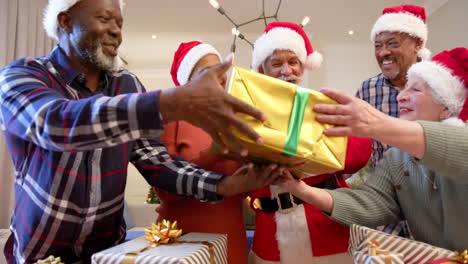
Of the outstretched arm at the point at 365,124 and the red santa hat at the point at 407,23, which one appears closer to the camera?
the outstretched arm at the point at 365,124

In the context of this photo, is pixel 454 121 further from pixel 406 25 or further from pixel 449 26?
pixel 449 26

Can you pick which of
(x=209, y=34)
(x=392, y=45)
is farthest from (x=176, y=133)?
(x=209, y=34)

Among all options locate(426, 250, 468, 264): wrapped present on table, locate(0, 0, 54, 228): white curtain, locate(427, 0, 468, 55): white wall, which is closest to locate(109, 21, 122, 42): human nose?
locate(426, 250, 468, 264): wrapped present on table

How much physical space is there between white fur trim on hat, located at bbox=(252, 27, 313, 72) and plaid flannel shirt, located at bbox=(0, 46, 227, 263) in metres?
0.65

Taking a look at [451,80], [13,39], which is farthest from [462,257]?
[13,39]

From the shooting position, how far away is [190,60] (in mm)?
1542

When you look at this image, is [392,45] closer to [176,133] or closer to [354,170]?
[354,170]

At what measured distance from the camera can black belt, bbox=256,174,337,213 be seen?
1.10 metres

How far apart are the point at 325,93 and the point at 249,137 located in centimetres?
22

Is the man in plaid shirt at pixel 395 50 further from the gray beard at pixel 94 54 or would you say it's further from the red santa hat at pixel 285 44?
the gray beard at pixel 94 54

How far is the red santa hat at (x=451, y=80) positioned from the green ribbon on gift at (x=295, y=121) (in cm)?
55

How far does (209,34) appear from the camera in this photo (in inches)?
219

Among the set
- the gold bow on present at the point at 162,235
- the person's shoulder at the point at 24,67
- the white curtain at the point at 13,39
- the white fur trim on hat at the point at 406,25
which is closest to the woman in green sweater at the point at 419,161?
the gold bow on present at the point at 162,235

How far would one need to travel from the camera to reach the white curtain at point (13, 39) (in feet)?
11.7
